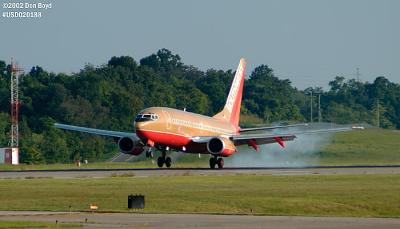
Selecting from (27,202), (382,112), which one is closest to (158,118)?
(27,202)

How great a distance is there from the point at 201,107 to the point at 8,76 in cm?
2606

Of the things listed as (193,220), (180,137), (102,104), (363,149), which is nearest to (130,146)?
(180,137)

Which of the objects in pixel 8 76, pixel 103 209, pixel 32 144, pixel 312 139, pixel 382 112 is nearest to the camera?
pixel 103 209

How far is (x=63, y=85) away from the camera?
497ft

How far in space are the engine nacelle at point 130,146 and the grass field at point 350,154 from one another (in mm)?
9397

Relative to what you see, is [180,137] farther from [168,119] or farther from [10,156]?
[10,156]

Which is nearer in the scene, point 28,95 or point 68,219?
point 68,219

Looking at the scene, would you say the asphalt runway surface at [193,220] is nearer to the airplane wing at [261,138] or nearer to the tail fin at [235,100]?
the airplane wing at [261,138]

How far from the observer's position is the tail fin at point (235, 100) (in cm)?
9700

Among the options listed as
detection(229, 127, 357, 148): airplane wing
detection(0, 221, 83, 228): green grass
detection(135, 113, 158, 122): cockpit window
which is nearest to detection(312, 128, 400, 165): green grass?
detection(229, 127, 357, 148): airplane wing

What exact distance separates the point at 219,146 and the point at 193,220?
4367 cm

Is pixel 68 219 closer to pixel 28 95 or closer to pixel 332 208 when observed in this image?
pixel 332 208

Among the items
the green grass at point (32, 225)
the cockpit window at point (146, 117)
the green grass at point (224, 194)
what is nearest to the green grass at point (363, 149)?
the cockpit window at point (146, 117)

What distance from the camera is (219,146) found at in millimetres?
83688
